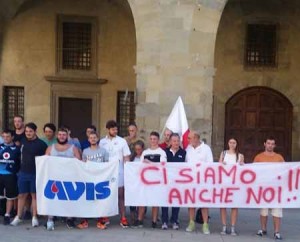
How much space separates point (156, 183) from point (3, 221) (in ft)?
8.93

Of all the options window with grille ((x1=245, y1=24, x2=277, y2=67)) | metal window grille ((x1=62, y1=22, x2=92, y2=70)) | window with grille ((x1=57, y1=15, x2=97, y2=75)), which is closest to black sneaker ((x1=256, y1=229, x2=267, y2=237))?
window with grille ((x1=245, y1=24, x2=277, y2=67))

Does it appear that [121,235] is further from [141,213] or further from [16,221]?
[16,221]

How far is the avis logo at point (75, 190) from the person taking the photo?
8.27 metres

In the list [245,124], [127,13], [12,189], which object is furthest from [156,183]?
[127,13]

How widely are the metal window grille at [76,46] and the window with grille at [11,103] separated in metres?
1.85

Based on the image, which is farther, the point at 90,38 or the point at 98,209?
the point at 90,38

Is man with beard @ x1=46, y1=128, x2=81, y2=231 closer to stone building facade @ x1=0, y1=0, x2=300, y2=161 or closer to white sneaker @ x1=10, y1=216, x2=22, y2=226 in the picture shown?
white sneaker @ x1=10, y1=216, x2=22, y2=226

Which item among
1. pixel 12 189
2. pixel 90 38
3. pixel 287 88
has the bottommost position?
pixel 12 189

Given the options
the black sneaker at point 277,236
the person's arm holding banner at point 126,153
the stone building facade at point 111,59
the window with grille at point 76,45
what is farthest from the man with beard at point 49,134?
the window with grille at point 76,45

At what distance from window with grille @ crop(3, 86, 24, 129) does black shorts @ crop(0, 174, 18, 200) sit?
30.7ft

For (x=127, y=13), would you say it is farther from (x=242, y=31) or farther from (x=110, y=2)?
(x=242, y=31)

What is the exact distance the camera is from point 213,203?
835cm

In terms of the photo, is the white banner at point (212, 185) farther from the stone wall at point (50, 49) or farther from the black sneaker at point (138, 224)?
the stone wall at point (50, 49)

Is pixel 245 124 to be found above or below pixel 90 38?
below
